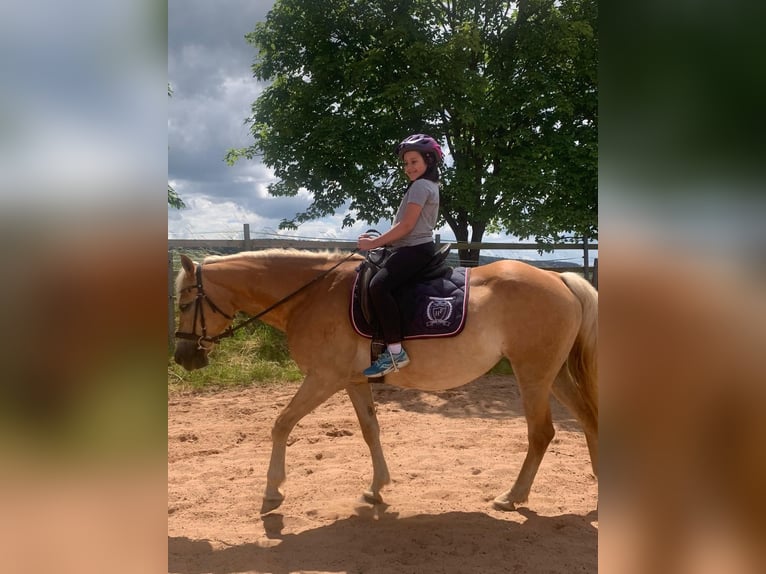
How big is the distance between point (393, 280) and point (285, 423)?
4.71 ft

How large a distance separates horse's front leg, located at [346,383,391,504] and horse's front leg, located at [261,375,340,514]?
1.52 ft

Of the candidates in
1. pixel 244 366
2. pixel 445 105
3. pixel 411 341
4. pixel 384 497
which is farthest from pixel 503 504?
pixel 445 105

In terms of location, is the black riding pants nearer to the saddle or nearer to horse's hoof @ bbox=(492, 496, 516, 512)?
the saddle

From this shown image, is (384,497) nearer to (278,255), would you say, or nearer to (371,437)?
(371,437)

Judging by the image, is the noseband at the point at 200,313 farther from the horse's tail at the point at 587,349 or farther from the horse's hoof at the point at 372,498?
the horse's tail at the point at 587,349

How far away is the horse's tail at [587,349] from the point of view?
4062 mm

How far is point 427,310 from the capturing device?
12.5 ft

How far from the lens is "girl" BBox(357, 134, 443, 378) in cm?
375

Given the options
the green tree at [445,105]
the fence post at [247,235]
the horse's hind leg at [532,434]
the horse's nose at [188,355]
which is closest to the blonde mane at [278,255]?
the horse's nose at [188,355]
